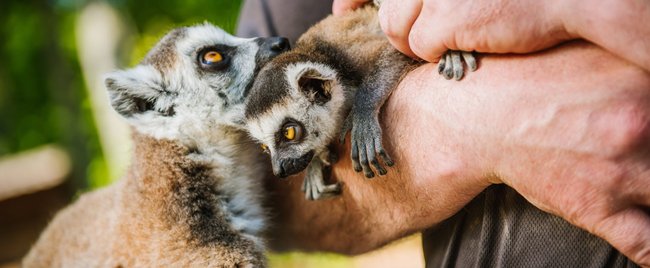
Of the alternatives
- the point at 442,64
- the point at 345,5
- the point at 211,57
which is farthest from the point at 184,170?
the point at 442,64

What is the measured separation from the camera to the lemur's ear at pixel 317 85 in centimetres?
189

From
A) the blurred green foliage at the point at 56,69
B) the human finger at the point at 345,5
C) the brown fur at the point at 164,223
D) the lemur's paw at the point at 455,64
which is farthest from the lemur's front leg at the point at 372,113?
the blurred green foliage at the point at 56,69

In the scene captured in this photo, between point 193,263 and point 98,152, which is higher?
point 193,263

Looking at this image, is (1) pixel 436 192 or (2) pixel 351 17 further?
(2) pixel 351 17

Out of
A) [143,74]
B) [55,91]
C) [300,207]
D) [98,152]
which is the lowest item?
[98,152]

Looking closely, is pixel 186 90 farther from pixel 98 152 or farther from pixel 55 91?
pixel 98 152

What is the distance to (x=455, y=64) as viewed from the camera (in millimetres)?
1574

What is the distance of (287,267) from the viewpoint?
6.33 metres

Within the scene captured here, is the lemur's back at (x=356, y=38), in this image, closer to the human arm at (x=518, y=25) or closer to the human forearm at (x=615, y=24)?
the human arm at (x=518, y=25)

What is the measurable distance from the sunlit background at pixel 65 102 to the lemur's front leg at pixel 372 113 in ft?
5.00

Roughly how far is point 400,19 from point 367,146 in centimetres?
37

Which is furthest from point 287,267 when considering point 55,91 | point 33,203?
point 55,91

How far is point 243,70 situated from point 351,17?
0.45m

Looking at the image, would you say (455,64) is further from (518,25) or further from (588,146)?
(588,146)
